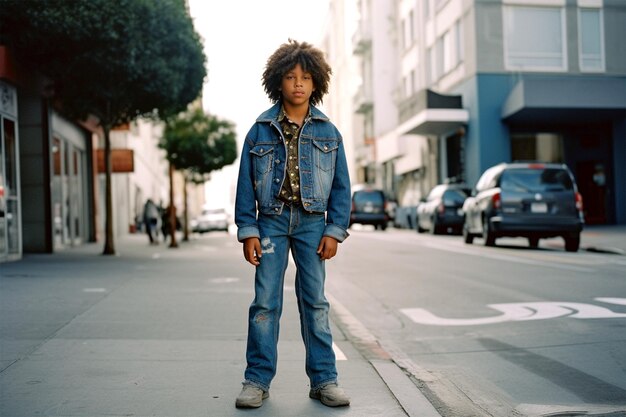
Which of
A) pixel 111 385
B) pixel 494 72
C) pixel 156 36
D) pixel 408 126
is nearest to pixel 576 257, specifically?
pixel 156 36

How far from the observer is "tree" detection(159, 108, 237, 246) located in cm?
3281

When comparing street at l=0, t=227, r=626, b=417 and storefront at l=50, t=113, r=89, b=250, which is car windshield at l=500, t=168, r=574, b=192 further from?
storefront at l=50, t=113, r=89, b=250

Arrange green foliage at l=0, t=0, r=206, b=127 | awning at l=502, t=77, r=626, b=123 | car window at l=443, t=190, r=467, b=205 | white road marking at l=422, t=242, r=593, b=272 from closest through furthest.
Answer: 1. white road marking at l=422, t=242, r=593, b=272
2. green foliage at l=0, t=0, r=206, b=127
3. car window at l=443, t=190, r=467, b=205
4. awning at l=502, t=77, r=626, b=123

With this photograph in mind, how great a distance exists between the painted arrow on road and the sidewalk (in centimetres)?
125

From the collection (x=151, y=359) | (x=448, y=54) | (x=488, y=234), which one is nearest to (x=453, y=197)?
(x=488, y=234)

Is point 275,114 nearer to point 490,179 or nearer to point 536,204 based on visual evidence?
point 536,204

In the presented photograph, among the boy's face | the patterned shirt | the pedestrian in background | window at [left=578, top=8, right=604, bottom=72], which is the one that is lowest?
the pedestrian in background

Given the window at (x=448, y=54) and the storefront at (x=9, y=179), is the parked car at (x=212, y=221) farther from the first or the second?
the storefront at (x=9, y=179)

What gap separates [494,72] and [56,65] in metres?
19.5

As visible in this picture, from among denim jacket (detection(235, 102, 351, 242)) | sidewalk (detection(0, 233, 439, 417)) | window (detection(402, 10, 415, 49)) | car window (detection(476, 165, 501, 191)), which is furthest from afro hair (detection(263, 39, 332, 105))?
window (detection(402, 10, 415, 49))

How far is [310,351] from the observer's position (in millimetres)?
4672

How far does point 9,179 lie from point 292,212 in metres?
13.8

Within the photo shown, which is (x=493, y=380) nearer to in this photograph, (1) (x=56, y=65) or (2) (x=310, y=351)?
(2) (x=310, y=351)

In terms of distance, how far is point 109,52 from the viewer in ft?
55.1
